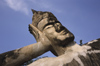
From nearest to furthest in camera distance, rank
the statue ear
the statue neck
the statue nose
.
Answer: the statue neck → the statue nose → the statue ear

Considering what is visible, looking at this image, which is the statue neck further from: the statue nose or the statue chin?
the statue nose

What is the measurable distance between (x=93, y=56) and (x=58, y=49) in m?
0.80

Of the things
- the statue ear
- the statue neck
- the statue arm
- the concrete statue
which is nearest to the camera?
the concrete statue

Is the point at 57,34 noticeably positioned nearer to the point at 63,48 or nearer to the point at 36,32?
the point at 63,48

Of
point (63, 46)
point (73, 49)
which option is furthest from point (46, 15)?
point (73, 49)

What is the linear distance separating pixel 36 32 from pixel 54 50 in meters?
0.72

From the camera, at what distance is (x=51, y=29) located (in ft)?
9.53

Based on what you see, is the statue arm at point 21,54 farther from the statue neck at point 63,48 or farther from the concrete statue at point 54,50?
the statue neck at point 63,48

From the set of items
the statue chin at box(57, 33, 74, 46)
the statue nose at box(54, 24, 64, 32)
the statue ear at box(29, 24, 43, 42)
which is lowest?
the statue chin at box(57, 33, 74, 46)

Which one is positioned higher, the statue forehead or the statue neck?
the statue forehead

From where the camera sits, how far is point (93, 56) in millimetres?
2434

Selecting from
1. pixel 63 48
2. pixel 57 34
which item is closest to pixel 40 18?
pixel 57 34

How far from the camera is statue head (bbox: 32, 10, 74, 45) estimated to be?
274 cm

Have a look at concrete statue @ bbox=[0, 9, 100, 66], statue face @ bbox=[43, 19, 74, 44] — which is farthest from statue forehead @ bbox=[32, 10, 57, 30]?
statue face @ bbox=[43, 19, 74, 44]
